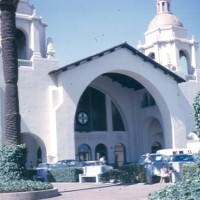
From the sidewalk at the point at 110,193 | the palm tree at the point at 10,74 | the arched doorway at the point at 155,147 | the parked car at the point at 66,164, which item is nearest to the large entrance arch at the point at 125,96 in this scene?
the arched doorway at the point at 155,147

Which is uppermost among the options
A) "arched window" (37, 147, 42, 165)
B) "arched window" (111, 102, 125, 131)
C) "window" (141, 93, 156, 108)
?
"window" (141, 93, 156, 108)

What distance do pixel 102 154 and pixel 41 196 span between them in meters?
21.5

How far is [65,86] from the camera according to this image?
2988cm

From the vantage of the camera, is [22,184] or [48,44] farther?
[48,44]

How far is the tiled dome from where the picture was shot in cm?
3781

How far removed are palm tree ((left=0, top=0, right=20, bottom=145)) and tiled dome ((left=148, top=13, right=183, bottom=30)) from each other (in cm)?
2310

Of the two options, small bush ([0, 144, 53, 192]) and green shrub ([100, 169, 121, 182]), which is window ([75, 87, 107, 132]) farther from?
small bush ([0, 144, 53, 192])

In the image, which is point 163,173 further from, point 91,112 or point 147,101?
point 147,101

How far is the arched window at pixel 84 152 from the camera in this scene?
34.6m

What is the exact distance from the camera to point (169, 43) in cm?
3709

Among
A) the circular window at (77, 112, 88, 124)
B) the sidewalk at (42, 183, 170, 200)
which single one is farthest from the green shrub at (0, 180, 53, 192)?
the circular window at (77, 112, 88, 124)

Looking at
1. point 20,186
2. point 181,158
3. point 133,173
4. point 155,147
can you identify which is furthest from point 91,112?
point 20,186

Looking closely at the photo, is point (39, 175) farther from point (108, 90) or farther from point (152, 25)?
point (152, 25)

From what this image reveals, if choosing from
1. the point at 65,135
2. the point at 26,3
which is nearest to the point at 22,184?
the point at 65,135
